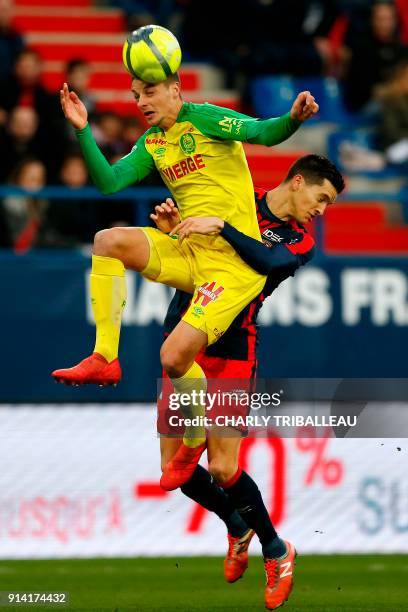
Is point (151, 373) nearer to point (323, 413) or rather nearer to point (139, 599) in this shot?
point (323, 413)

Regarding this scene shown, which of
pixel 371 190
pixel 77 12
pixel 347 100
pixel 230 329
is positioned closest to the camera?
pixel 230 329

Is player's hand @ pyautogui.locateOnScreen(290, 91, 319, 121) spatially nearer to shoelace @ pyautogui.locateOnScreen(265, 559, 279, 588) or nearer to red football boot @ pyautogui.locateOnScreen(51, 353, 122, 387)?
red football boot @ pyautogui.locateOnScreen(51, 353, 122, 387)

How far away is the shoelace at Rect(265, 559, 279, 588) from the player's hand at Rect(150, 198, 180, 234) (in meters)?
1.97

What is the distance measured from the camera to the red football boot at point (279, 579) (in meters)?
8.98

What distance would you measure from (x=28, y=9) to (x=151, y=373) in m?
5.30

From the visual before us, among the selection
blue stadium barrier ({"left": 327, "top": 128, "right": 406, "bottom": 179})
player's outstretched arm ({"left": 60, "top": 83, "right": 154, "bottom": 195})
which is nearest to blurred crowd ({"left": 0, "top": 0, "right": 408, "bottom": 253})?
blue stadium barrier ({"left": 327, "top": 128, "right": 406, "bottom": 179})

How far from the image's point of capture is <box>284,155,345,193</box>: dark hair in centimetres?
910

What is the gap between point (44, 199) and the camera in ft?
40.6

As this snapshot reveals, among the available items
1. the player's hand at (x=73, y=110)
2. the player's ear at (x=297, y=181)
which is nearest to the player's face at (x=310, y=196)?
the player's ear at (x=297, y=181)

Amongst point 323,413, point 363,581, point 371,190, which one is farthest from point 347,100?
point 363,581

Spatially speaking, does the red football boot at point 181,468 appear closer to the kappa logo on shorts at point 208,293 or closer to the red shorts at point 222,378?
the red shorts at point 222,378

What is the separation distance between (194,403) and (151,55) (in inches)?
77.0

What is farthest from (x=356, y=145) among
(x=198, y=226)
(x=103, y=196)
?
(x=198, y=226)

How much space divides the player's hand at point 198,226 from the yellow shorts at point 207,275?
1.15ft
